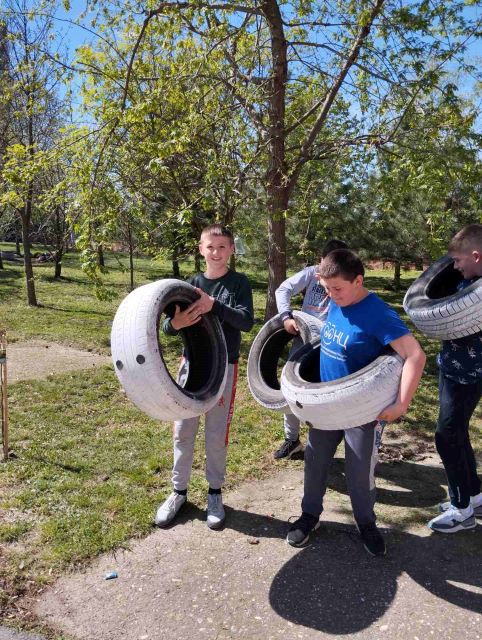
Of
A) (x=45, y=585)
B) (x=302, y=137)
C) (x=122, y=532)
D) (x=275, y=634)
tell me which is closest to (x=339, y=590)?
(x=275, y=634)

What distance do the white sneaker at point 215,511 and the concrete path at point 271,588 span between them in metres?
0.06

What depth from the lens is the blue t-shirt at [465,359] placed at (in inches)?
132

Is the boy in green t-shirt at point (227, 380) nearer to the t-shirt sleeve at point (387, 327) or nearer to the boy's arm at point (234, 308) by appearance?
the boy's arm at point (234, 308)

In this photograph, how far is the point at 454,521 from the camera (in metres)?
3.59

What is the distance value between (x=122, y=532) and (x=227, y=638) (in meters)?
1.10

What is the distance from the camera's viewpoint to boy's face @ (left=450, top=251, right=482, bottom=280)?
3.38m

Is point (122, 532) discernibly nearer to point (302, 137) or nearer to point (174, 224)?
point (174, 224)

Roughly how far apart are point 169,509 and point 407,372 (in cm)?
183

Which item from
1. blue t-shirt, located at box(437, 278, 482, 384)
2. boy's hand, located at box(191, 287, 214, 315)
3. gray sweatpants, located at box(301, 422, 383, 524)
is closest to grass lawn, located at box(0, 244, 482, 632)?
gray sweatpants, located at box(301, 422, 383, 524)

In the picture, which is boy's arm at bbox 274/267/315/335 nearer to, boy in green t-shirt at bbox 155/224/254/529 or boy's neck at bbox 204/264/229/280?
boy in green t-shirt at bbox 155/224/254/529

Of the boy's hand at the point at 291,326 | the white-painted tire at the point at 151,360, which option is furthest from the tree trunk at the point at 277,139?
the white-painted tire at the point at 151,360

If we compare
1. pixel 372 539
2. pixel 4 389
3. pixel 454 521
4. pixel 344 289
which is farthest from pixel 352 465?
pixel 4 389

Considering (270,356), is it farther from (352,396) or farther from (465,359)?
(352,396)

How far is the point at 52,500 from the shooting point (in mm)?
3883
